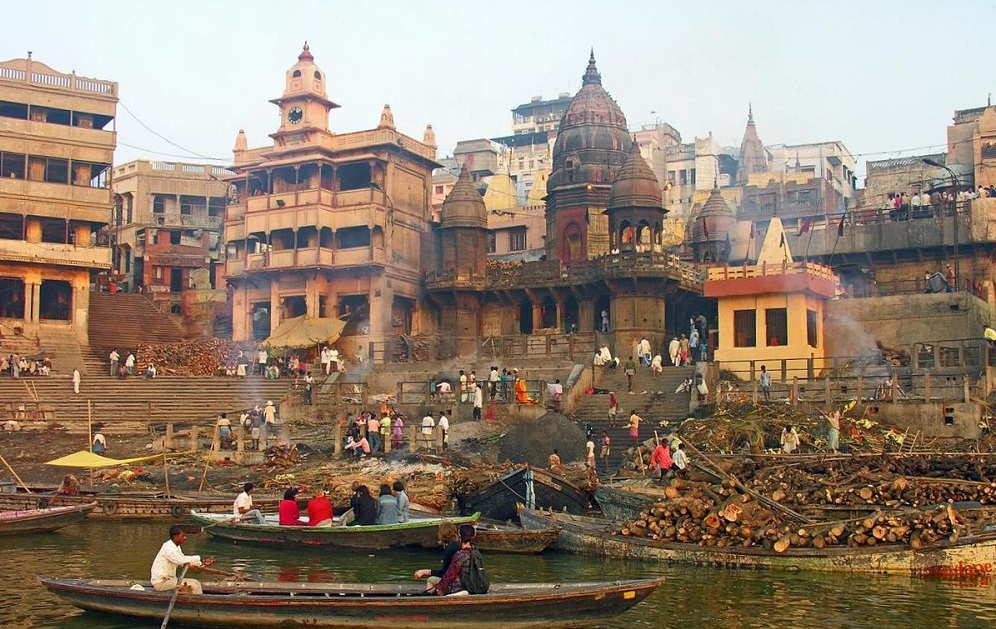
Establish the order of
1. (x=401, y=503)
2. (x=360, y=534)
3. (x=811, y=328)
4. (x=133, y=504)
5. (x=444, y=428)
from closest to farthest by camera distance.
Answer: (x=360, y=534) < (x=401, y=503) < (x=133, y=504) < (x=444, y=428) < (x=811, y=328)

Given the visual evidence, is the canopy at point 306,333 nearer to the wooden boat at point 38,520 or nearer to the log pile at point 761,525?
the wooden boat at point 38,520

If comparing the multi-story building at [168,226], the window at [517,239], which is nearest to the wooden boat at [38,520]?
the multi-story building at [168,226]

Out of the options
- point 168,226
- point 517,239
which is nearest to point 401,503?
point 517,239

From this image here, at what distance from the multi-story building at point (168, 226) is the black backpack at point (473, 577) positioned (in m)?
46.5

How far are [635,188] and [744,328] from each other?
10086mm

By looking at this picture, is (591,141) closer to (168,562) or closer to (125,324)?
(125,324)

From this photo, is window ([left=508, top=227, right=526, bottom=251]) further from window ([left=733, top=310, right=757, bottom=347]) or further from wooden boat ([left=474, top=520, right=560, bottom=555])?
wooden boat ([left=474, top=520, right=560, bottom=555])

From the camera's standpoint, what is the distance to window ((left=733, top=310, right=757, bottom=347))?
117 ft

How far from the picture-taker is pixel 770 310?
35.4 meters

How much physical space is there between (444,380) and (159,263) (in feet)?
92.7

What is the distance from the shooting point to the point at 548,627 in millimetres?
12859

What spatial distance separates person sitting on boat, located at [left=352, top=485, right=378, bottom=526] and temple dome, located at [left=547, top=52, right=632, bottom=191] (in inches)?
1303

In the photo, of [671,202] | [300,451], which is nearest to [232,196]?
[300,451]

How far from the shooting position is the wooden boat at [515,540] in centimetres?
1902
